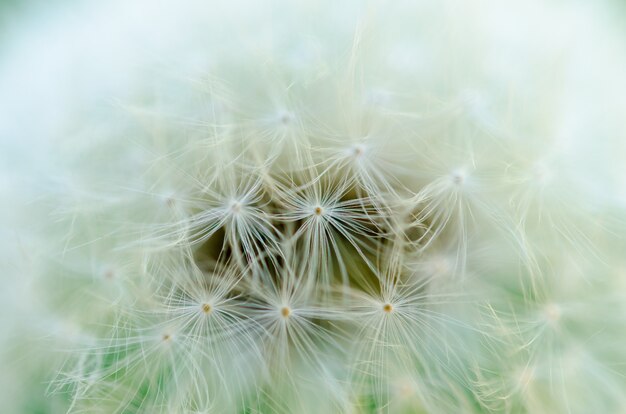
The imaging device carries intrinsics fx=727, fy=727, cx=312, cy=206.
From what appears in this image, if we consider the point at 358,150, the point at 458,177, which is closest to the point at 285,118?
the point at 358,150

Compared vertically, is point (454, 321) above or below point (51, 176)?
below

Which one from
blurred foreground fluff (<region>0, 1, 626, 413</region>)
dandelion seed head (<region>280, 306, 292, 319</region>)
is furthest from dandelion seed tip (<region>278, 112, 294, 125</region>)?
dandelion seed head (<region>280, 306, 292, 319</region>)

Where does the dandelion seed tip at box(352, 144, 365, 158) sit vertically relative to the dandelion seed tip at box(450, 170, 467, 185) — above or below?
above

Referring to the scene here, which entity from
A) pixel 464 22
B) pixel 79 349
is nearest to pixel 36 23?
pixel 79 349

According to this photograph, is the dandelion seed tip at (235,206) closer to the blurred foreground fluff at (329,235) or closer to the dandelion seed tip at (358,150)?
the blurred foreground fluff at (329,235)

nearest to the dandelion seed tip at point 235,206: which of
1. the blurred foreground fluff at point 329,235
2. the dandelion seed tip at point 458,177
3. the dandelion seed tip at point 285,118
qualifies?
the blurred foreground fluff at point 329,235

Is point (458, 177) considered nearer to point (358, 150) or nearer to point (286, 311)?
point (358, 150)

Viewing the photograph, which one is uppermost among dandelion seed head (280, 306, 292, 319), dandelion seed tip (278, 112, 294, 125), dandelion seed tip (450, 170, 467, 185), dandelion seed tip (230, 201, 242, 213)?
dandelion seed tip (278, 112, 294, 125)

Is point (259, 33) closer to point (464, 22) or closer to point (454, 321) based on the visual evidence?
point (464, 22)

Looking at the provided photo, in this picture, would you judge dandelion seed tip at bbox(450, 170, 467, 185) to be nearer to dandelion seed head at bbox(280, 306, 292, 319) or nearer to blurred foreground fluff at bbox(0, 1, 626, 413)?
blurred foreground fluff at bbox(0, 1, 626, 413)
